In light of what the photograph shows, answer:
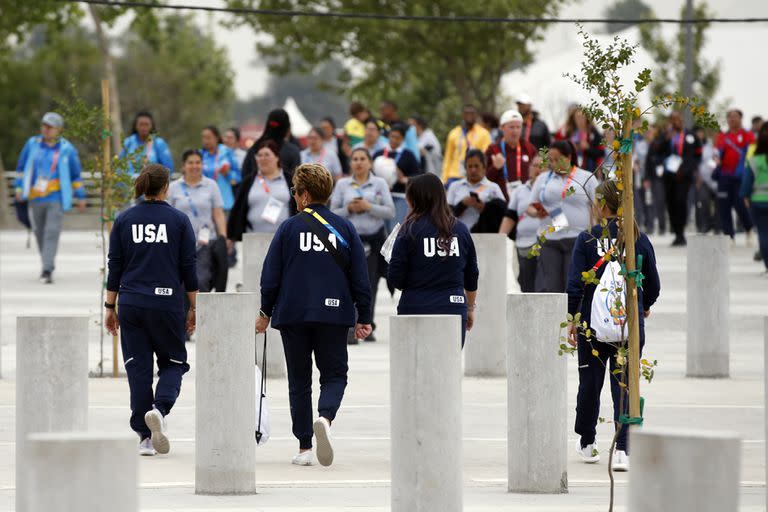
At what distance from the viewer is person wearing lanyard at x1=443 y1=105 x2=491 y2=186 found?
76.0ft

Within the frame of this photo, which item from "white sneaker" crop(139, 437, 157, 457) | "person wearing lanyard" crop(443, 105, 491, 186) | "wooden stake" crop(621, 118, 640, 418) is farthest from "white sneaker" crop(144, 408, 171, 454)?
"person wearing lanyard" crop(443, 105, 491, 186)

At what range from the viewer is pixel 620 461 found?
1012cm

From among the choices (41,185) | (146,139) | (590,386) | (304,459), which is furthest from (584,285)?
(41,185)

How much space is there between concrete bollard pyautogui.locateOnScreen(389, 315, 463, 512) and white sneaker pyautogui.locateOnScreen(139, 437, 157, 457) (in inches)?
115

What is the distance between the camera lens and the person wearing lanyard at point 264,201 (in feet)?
54.3

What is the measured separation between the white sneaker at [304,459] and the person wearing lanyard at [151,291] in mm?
877

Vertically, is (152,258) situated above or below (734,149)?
below

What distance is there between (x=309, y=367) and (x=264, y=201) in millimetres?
6504

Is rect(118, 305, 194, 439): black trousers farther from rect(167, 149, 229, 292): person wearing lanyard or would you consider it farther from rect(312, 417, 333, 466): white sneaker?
rect(167, 149, 229, 292): person wearing lanyard

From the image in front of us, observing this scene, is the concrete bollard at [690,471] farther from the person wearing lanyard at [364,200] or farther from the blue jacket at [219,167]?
the blue jacket at [219,167]

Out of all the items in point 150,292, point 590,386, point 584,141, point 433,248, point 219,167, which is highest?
point 584,141

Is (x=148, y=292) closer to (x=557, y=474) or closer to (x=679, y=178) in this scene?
(x=557, y=474)

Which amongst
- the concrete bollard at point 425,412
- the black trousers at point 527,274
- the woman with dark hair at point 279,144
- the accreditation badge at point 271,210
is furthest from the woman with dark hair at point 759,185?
the concrete bollard at point 425,412

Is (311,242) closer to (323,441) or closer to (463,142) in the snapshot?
(323,441)
